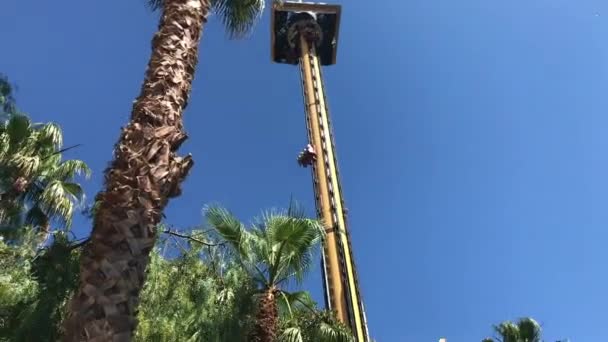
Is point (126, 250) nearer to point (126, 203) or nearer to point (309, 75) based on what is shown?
point (126, 203)

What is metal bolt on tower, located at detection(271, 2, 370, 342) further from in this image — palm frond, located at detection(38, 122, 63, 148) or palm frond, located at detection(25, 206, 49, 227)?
palm frond, located at detection(25, 206, 49, 227)

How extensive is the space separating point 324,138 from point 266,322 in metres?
17.8

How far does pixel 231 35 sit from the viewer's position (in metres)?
9.03

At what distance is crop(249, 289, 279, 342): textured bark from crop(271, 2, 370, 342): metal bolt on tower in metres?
5.39

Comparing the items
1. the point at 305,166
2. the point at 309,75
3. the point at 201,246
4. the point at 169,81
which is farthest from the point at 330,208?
the point at 169,81

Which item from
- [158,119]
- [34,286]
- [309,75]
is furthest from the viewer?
[309,75]

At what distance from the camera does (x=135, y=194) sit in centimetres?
417

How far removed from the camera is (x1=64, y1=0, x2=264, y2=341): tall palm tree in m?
3.63

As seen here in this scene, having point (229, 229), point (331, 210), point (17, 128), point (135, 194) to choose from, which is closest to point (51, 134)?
point (17, 128)

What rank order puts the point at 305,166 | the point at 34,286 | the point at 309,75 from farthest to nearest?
the point at 309,75 < the point at 305,166 < the point at 34,286

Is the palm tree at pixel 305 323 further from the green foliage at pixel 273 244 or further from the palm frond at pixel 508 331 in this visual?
the palm frond at pixel 508 331

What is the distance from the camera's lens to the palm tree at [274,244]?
36.1 ft

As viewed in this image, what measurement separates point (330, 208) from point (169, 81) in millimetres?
18606

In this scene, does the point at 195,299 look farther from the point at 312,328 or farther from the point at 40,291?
the point at 40,291
